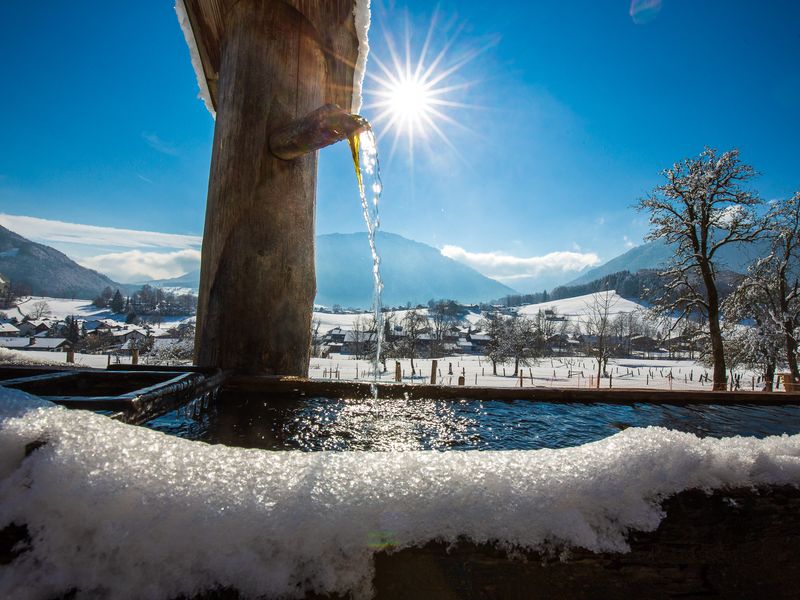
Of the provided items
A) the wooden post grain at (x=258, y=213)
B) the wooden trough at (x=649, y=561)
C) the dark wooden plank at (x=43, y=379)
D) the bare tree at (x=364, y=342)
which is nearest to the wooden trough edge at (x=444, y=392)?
the wooden post grain at (x=258, y=213)

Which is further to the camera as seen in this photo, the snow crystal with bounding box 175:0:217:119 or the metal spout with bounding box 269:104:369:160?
the snow crystal with bounding box 175:0:217:119

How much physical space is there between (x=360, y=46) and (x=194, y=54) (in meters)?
1.46

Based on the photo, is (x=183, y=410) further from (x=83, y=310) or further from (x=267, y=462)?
(x=83, y=310)

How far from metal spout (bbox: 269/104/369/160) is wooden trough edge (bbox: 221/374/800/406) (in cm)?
152

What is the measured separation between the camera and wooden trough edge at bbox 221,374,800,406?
7.45 feet

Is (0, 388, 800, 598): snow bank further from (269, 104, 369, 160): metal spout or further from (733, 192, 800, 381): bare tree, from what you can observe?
(733, 192, 800, 381): bare tree

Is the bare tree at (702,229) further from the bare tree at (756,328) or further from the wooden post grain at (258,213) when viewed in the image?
the wooden post grain at (258,213)

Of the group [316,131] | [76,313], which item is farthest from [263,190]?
[76,313]

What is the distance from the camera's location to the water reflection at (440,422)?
169 cm

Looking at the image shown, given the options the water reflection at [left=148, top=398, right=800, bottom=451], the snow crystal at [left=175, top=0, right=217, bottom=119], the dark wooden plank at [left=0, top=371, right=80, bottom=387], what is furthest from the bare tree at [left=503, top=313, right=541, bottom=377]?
the dark wooden plank at [left=0, top=371, right=80, bottom=387]

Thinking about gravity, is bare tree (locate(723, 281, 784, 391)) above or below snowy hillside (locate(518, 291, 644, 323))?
below

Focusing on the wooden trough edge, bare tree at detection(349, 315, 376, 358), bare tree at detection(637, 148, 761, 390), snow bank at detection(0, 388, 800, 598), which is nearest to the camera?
snow bank at detection(0, 388, 800, 598)

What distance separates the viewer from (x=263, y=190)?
2494 mm

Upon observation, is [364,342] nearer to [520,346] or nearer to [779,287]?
[520,346]
